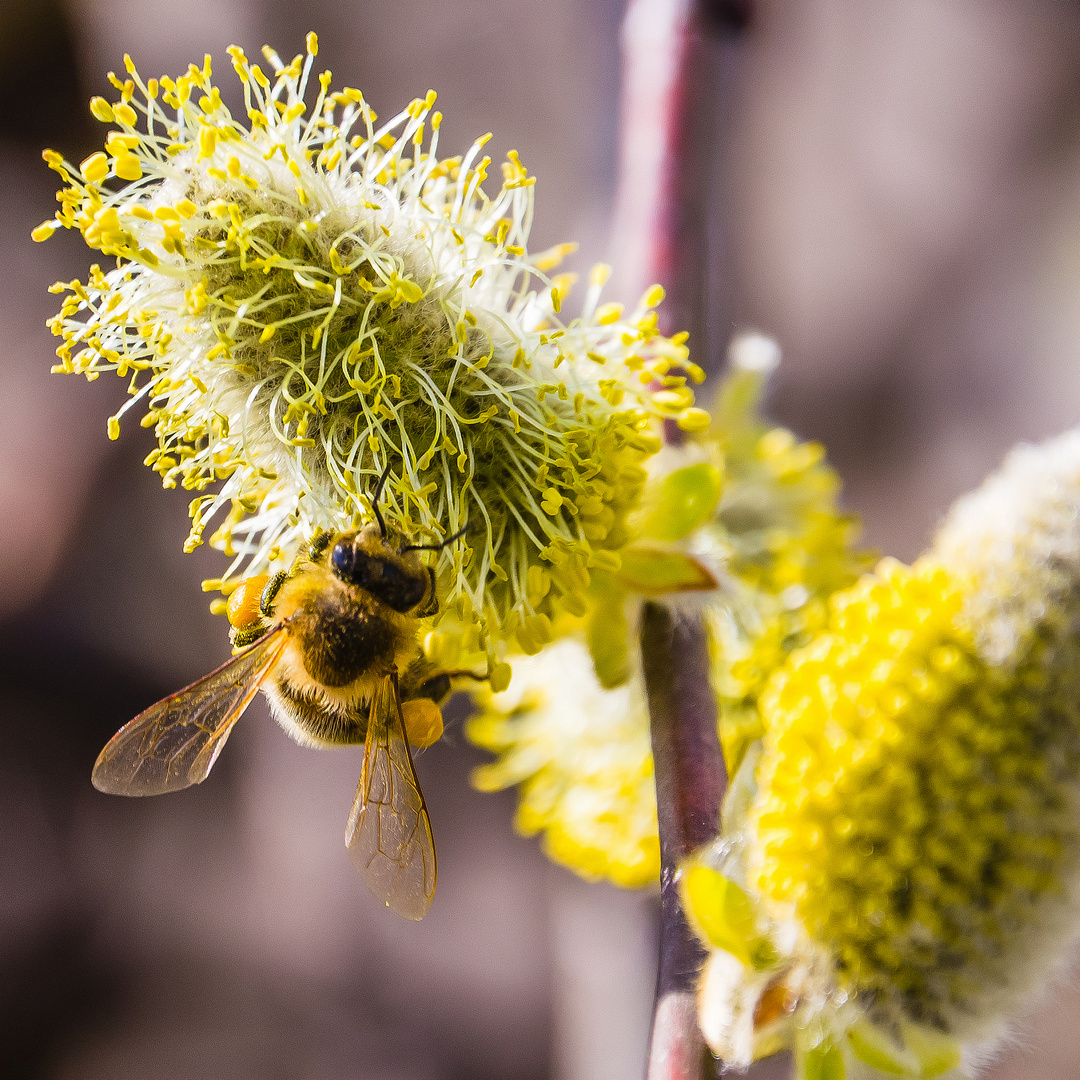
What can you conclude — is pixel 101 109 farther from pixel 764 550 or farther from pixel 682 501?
pixel 764 550

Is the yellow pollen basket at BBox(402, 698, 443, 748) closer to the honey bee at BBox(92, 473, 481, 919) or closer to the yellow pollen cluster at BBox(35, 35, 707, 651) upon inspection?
the honey bee at BBox(92, 473, 481, 919)

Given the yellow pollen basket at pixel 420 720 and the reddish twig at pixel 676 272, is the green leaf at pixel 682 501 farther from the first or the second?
the yellow pollen basket at pixel 420 720

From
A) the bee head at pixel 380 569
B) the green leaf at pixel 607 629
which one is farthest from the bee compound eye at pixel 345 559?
the green leaf at pixel 607 629

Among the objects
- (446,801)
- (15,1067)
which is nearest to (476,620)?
(446,801)

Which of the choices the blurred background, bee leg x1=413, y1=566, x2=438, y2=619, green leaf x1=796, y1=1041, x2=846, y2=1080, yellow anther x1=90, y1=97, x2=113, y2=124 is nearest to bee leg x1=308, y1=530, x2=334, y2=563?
bee leg x1=413, y1=566, x2=438, y2=619

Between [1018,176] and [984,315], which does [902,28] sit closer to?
[1018,176]

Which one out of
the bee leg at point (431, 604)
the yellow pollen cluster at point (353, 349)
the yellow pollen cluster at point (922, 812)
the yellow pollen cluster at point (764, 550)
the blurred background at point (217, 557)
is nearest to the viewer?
the yellow pollen cluster at point (922, 812)
